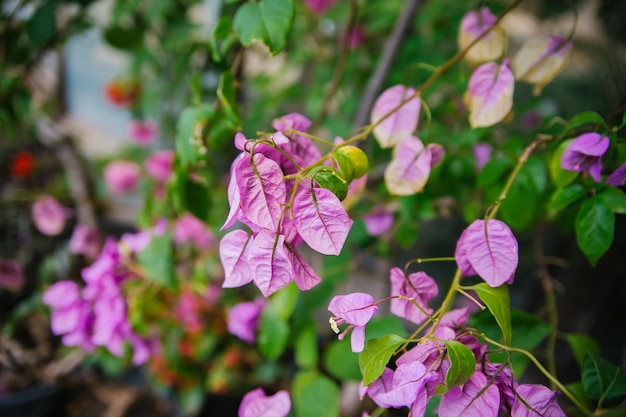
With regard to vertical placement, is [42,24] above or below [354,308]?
above

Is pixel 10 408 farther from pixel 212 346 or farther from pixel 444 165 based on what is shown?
pixel 444 165

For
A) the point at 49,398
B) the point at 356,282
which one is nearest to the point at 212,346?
the point at 49,398

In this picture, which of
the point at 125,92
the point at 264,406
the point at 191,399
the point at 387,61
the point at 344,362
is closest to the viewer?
the point at 264,406

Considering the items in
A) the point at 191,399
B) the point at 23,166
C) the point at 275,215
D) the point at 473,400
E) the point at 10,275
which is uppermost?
the point at 275,215

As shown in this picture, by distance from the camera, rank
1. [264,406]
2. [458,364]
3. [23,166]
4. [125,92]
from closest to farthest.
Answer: [458,364] → [264,406] → [23,166] → [125,92]

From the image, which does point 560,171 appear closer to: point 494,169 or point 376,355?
point 494,169

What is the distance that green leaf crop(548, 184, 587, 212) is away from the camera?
35 cm

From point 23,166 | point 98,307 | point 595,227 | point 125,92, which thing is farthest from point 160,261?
point 125,92

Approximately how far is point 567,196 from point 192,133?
0.33m

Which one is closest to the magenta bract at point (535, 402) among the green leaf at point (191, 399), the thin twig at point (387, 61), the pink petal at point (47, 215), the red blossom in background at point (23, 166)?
the thin twig at point (387, 61)

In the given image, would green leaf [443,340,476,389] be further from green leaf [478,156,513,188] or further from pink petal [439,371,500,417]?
green leaf [478,156,513,188]

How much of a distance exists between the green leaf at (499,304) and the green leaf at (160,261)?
0.39 m

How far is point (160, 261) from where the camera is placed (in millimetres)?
556

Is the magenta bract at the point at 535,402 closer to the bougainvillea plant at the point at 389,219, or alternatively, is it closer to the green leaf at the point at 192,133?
the bougainvillea plant at the point at 389,219
